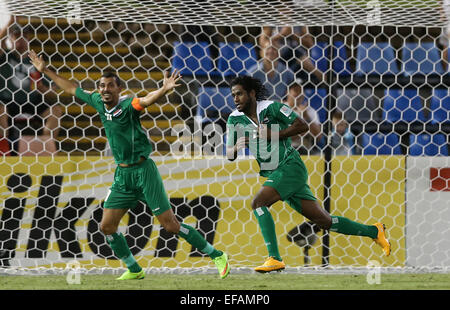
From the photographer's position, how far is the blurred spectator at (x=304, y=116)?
684 cm

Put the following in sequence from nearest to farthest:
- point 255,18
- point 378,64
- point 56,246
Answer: point 56,246 → point 255,18 → point 378,64

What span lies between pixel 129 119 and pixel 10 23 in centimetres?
240

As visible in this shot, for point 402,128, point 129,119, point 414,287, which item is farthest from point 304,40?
point 414,287

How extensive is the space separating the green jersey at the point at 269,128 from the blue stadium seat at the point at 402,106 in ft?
5.96

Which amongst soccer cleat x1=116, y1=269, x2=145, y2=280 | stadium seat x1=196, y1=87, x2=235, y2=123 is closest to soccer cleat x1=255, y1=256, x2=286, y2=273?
soccer cleat x1=116, y1=269, x2=145, y2=280

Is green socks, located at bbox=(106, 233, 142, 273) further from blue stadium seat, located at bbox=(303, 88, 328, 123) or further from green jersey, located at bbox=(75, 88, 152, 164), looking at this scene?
blue stadium seat, located at bbox=(303, 88, 328, 123)

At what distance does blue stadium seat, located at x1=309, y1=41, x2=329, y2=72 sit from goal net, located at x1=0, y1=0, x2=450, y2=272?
0.06 ft

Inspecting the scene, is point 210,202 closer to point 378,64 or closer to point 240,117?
point 240,117

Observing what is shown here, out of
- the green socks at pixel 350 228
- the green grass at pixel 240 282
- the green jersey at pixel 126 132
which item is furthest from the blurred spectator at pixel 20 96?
the green socks at pixel 350 228

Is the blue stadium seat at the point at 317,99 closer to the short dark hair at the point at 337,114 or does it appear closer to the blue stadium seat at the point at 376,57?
the short dark hair at the point at 337,114

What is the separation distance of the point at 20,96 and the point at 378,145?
3183mm

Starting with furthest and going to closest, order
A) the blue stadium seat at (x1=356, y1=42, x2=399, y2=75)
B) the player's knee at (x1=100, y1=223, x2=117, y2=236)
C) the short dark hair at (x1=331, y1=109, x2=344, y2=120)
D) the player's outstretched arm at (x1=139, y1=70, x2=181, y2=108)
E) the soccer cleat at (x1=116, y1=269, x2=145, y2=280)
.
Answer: the blue stadium seat at (x1=356, y1=42, x2=399, y2=75) → the short dark hair at (x1=331, y1=109, x2=344, y2=120) → the soccer cleat at (x1=116, y1=269, x2=145, y2=280) → the player's knee at (x1=100, y1=223, x2=117, y2=236) → the player's outstretched arm at (x1=139, y1=70, x2=181, y2=108)

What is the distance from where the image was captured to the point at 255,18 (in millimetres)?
6992

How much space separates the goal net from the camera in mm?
6492
